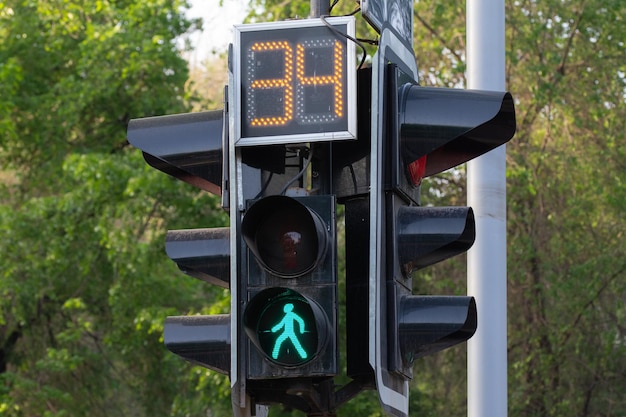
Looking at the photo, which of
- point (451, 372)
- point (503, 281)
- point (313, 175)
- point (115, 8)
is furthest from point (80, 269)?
point (313, 175)

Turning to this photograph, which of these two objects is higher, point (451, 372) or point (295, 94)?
point (295, 94)

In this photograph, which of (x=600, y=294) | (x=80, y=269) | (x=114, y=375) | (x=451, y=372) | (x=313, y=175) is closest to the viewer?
(x=313, y=175)

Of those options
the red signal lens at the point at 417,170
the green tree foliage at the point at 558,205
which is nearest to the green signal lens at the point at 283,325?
the red signal lens at the point at 417,170

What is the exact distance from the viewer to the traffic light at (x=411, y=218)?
5.06m

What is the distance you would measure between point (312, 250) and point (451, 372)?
43.5 ft

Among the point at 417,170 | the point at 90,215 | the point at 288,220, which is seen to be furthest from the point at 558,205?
the point at 288,220

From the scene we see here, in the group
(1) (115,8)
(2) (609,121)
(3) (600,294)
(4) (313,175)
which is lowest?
(3) (600,294)

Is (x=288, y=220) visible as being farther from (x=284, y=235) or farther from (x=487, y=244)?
(x=487, y=244)

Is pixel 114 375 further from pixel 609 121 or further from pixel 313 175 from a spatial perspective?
pixel 313 175

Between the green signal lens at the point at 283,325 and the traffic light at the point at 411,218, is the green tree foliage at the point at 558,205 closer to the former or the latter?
the traffic light at the point at 411,218

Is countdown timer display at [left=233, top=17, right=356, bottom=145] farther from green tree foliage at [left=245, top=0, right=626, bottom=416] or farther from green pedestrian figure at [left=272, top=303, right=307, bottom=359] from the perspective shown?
green tree foliage at [left=245, top=0, right=626, bottom=416]

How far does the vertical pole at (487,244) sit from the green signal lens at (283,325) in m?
2.55

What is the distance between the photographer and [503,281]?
25.1 feet

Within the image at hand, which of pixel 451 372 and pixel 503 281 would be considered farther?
pixel 451 372
